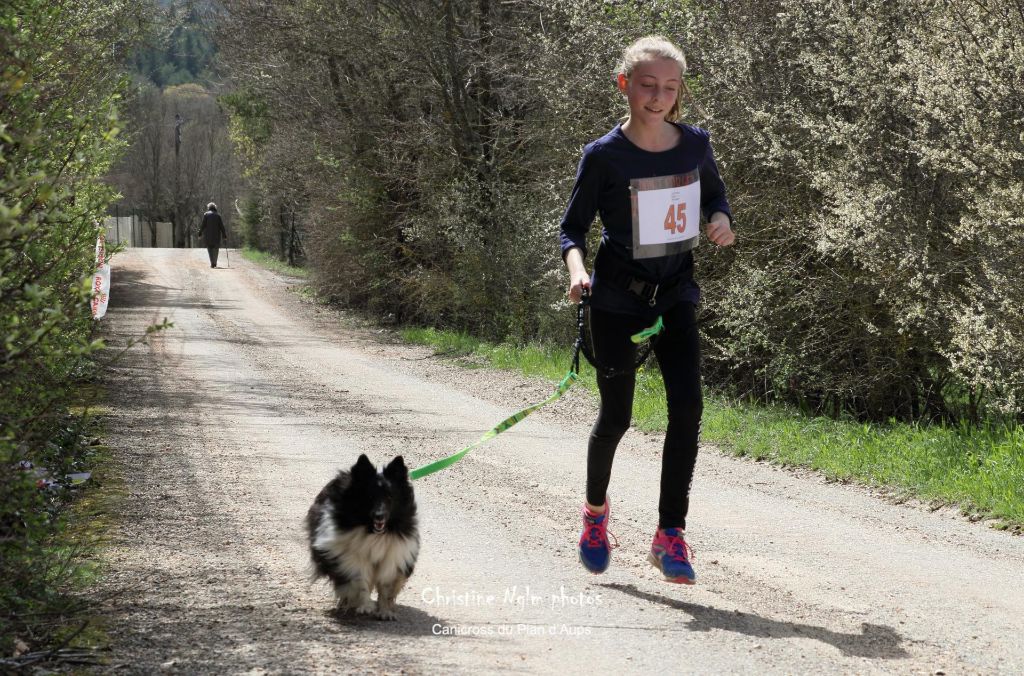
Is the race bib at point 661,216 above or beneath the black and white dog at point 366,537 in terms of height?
above

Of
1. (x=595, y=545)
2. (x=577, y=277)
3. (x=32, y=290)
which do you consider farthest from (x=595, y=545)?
(x=32, y=290)

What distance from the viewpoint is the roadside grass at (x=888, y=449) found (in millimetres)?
7832

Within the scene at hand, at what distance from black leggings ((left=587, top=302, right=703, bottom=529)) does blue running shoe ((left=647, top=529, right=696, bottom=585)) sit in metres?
0.05

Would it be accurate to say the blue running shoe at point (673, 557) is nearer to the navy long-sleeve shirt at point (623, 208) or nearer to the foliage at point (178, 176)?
the navy long-sleeve shirt at point (623, 208)

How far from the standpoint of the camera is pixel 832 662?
4.40 m

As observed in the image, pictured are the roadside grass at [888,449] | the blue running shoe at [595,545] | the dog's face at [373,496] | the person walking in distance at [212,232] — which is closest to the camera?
the dog's face at [373,496]

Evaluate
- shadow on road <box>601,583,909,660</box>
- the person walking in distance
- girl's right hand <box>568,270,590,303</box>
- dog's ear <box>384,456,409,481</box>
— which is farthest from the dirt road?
the person walking in distance

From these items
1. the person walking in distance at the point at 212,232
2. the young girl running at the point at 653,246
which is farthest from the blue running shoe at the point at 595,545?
the person walking in distance at the point at 212,232

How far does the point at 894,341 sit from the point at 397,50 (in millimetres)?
13424

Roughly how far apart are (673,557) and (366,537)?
1410 millimetres

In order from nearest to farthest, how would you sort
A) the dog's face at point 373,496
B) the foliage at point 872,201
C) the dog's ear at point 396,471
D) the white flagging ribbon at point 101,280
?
the dog's face at point 373,496 → the dog's ear at point 396,471 → the foliage at point 872,201 → the white flagging ribbon at point 101,280

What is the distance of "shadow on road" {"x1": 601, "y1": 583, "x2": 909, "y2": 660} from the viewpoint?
15.0 ft

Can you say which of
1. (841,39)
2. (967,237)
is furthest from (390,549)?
(841,39)

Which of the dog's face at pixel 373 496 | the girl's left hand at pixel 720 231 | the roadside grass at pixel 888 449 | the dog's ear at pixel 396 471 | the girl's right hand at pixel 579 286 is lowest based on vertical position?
the roadside grass at pixel 888 449
